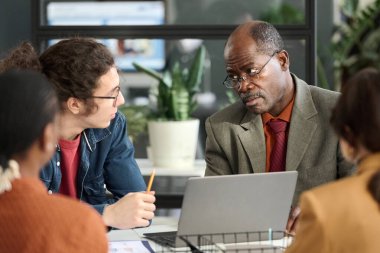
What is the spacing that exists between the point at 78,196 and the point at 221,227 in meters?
0.77

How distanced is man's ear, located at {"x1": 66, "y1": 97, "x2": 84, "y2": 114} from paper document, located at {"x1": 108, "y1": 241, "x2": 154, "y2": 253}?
0.49 meters

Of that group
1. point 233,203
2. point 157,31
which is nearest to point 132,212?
point 233,203

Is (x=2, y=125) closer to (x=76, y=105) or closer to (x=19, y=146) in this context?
(x=19, y=146)

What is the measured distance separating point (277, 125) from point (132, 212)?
707 mm

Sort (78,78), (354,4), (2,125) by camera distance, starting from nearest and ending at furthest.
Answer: (2,125), (78,78), (354,4)

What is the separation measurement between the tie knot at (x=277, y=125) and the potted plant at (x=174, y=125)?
1.57m

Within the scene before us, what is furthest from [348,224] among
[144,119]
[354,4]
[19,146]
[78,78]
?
[354,4]

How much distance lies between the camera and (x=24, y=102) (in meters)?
1.85

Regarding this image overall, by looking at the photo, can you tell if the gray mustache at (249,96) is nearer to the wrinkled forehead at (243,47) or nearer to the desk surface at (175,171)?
the wrinkled forehead at (243,47)

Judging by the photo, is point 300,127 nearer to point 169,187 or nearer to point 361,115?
point 361,115

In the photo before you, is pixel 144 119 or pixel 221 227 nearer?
pixel 221 227

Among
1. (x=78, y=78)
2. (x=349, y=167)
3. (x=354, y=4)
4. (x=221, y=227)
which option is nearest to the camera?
(x=221, y=227)

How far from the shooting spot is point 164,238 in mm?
2801

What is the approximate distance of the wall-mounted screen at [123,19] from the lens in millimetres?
5156
